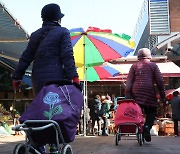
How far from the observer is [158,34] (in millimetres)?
21984

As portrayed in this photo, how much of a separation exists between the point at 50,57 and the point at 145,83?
2764 millimetres

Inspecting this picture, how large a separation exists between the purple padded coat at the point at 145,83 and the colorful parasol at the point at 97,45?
4.41 meters

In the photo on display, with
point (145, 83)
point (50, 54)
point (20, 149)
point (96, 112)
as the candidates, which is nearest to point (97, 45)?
point (96, 112)

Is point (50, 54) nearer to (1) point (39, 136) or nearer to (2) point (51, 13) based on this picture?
(2) point (51, 13)

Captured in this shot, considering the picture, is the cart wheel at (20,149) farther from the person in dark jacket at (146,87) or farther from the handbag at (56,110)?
the person in dark jacket at (146,87)

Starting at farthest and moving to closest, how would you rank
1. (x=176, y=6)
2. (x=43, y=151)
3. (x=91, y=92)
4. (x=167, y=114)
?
(x=176, y=6)
(x=91, y=92)
(x=167, y=114)
(x=43, y=151)

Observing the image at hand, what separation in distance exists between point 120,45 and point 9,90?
912 centimetres

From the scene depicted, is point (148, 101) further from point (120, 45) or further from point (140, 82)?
point (120, 45)

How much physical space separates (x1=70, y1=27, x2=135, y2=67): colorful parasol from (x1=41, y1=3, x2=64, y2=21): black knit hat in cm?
664

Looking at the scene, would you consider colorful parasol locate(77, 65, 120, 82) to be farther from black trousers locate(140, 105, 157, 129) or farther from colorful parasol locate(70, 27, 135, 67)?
black trousers locate(140, 105, 157, 129)

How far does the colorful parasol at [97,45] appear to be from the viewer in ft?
35.4

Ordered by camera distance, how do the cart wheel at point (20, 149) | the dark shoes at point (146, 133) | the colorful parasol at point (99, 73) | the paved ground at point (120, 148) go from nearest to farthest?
the cart wheel at point (20, 149) → the paved ground at point (120, 148) → the dark shoes at point (146, 133) → the colorful parasol at point (99, 73)

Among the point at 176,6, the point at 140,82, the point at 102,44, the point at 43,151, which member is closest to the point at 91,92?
the point at 102,44

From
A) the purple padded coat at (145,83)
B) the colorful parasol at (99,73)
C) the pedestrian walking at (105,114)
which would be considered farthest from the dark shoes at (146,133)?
the pedestrian walking at (105,114)
